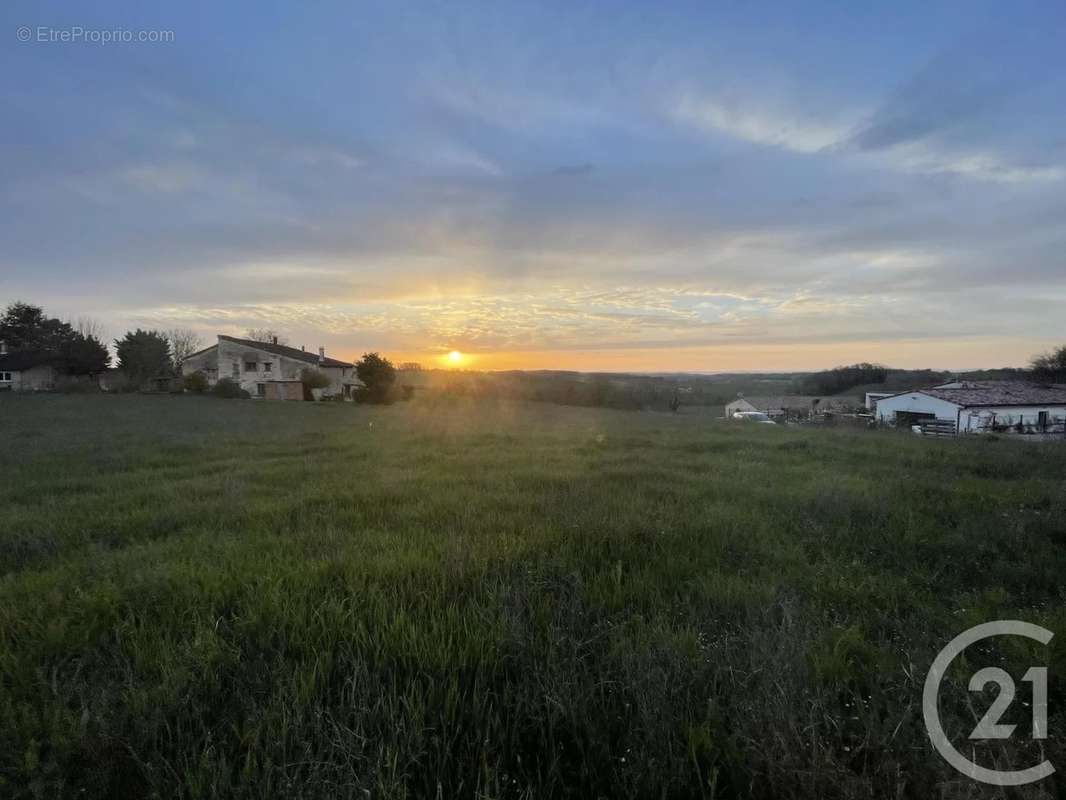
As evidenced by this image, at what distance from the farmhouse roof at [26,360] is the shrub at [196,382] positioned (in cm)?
1524

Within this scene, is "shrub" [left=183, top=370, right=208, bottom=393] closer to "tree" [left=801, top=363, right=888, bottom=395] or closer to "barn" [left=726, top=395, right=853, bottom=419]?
"barn" [left=726, top=395, right=853, bottom=419]

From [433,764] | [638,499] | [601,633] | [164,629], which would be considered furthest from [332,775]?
[638,499]

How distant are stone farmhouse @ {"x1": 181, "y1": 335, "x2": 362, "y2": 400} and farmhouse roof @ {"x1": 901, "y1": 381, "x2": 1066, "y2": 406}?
44.5m

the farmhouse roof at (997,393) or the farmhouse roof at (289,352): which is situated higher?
the farmhouse roof at (289,352)

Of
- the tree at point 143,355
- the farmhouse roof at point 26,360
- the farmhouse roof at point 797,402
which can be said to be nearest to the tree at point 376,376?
the tree at point 143,355

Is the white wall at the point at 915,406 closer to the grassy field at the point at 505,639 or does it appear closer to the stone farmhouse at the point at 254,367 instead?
the grassy field at the point at 505,639

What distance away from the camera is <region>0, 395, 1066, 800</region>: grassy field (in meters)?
2.04

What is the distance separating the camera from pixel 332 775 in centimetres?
194

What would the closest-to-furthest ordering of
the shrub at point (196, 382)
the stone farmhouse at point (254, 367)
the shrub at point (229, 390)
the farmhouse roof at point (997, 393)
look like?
the farmhouse roof at point (997, 393), the shrub at point (229, 390), the shrub at point (196, 382), the stone farmhouse at point (254, 367)

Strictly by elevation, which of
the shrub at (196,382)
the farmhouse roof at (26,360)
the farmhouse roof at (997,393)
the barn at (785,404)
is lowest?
the barn at (785,404)

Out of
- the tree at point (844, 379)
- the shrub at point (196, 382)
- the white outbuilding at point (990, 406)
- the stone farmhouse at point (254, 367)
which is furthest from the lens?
the tree at point (844, 379)

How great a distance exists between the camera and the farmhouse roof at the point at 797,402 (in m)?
59.1

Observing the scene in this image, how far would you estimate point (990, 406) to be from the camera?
105 feet

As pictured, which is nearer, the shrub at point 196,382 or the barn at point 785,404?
the shrub at point 196,382
